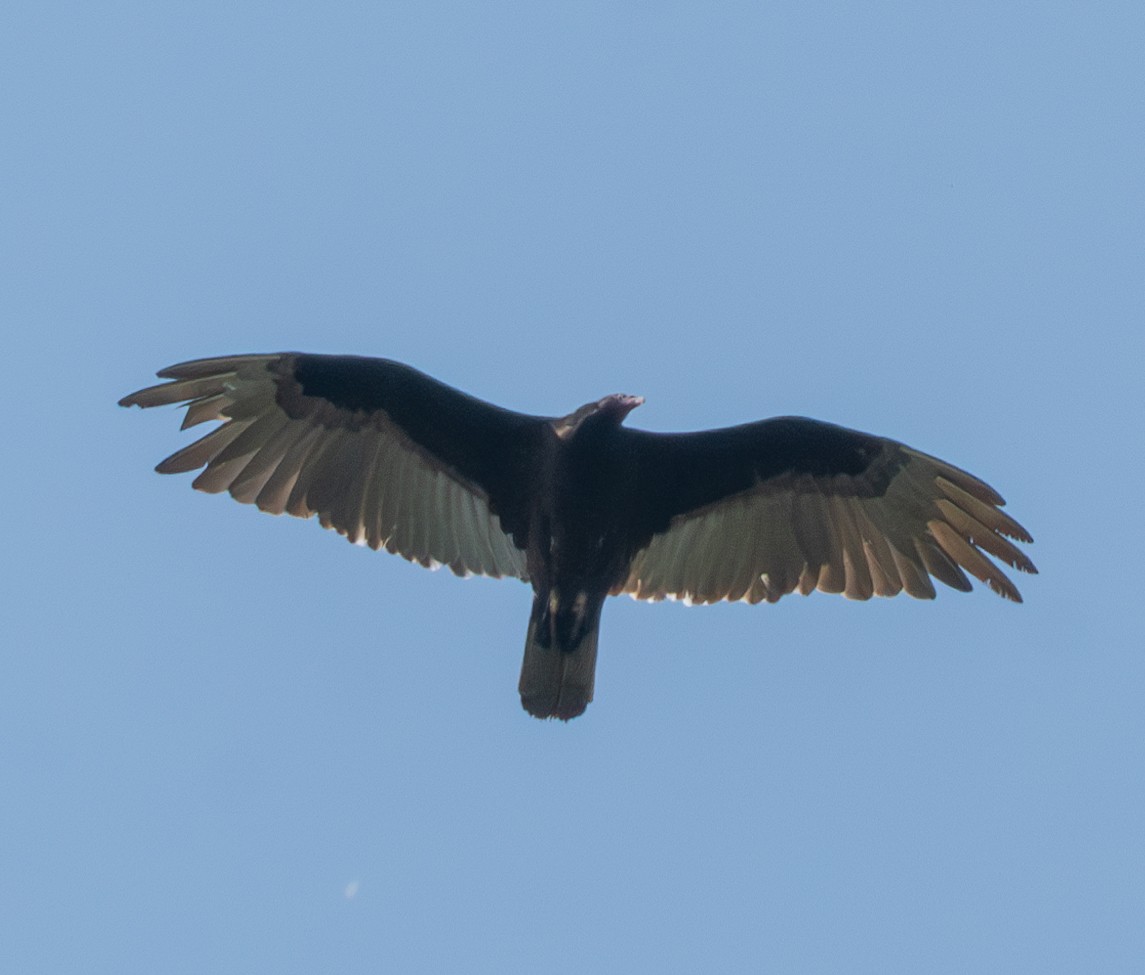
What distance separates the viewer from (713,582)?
26.1 ft

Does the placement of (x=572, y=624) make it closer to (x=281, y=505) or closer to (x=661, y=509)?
(x=661, y=509)

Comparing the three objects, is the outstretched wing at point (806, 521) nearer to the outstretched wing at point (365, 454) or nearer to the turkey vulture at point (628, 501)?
the turkey vulture at point (628, 501)

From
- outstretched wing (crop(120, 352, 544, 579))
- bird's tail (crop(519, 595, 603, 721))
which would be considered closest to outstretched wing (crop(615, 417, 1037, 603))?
bird's tail (crop(519, 595, 603, 721))

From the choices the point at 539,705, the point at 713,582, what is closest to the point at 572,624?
the point at 539,705

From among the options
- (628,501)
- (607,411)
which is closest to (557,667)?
(628,501)

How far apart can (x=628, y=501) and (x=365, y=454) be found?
1389 mm

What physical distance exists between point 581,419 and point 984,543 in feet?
7.21

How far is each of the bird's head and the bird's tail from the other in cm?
89

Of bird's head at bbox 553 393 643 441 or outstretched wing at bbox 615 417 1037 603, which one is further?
outstretched wing at bbox 615 417 1037 603

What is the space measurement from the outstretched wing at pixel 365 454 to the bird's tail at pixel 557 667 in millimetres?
380

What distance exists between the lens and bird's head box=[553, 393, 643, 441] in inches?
276

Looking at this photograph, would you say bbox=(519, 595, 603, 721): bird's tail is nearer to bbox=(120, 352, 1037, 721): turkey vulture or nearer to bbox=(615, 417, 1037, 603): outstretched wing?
bbox=(120, 352, 1037, 721): turkey vulture

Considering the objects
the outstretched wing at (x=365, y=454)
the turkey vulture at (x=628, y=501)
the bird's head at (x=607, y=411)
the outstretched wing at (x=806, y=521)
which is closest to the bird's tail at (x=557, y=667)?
the turkey vulture at (x=628, y=501)

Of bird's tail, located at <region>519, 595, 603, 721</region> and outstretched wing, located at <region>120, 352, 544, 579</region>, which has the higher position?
outstretched wing, located at <region>120, 352, 544, 579</region>
